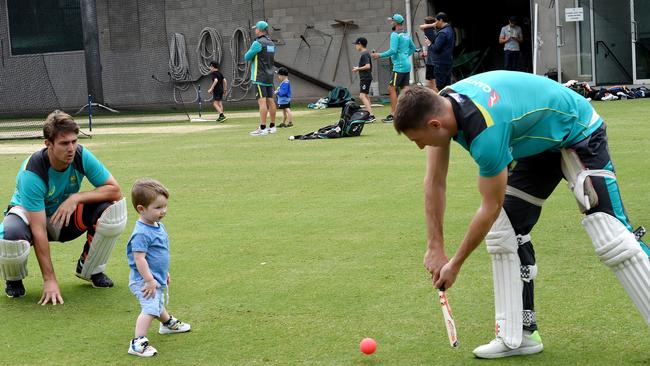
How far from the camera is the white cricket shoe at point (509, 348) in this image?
494 centimetres

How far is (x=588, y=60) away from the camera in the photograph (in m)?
26.0

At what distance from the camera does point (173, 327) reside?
5.65 metres

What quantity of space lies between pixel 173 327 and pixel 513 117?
2.43 metres

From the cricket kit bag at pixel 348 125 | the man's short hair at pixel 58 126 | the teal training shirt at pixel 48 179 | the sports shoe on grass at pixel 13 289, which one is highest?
the man's short hair at pixel 58 126

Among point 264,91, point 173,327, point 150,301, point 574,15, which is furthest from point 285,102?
point 150,301

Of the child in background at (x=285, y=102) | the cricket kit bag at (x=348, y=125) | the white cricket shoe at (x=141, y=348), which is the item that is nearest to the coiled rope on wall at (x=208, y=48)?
the child in background at (x=285, y=102)

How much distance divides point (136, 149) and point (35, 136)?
18.6 feet

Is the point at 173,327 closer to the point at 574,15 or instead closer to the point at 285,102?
the point at 285,102

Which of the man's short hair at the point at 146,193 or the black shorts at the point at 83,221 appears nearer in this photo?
the man's short hair at the point at 146,193

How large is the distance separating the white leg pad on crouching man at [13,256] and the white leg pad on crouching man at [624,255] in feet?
12.4

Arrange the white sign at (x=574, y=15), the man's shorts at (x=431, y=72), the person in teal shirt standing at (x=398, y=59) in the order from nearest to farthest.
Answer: the person in teal shirt standing at (x=398, y=59), the man's shorts at (x=431, y=72), the white sign at (x=574, y=15)

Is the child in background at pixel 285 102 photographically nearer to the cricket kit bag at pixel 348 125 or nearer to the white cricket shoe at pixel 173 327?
the cricket kit bag at pixel 348 125

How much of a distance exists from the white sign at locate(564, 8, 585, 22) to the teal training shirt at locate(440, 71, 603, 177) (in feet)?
70.5

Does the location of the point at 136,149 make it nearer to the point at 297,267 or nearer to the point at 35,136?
the point at 35,136
